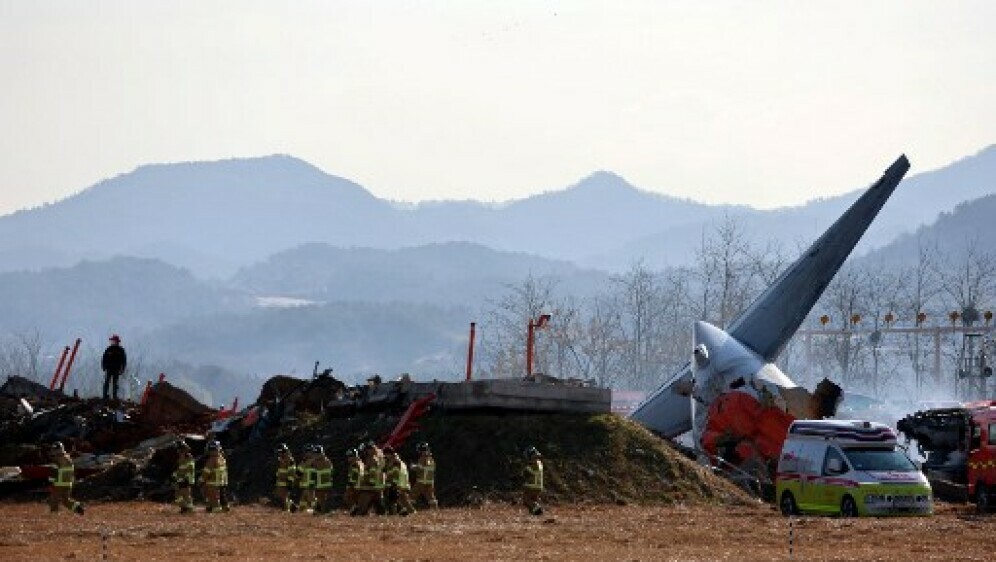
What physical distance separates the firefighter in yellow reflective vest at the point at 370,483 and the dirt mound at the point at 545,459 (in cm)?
314

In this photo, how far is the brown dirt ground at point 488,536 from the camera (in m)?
33.0

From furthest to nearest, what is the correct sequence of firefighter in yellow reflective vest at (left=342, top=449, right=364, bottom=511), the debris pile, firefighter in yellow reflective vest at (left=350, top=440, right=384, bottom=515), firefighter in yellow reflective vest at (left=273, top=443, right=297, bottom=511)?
the debris pile
firefighter in yellow reflective vest at (left=273, top=443, right=297, bottom=511)
firefighter in yellow reflective vest at (left=342, top=449, right=364, bottom=511)
firefighter in yellow reflective vest at (left=350, top=440, right=384, bottom=515)

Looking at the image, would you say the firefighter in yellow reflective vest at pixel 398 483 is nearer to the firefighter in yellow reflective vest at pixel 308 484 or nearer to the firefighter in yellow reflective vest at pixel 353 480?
the firefighter in yellow reflective vest at pixel 353 480

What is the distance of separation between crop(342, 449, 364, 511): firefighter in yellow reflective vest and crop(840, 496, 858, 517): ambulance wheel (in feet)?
38.1

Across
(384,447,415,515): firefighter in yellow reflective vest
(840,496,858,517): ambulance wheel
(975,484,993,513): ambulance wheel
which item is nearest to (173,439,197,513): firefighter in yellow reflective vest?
(384,447,415,515): firefighter in yellow reflective vest

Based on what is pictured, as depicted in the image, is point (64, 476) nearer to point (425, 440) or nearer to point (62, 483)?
point (62, 483)

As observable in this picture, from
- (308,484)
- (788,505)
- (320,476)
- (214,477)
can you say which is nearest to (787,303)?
(788,505)

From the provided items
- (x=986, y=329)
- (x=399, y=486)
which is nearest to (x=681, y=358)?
(x=986, y=329)

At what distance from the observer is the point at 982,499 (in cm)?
4644

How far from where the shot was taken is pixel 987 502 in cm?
4631

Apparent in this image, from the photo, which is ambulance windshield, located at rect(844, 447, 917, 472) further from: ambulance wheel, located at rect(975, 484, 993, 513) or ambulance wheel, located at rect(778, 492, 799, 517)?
ambulance wheel, located at rect(975, 484, 993, 513)

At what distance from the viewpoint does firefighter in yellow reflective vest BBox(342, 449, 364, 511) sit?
147 ft

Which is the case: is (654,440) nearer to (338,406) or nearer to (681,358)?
(338,406)

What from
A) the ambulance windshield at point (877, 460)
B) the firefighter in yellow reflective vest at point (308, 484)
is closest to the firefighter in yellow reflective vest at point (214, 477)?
the firefighter in yellow reflective vest at point (308, 484)
